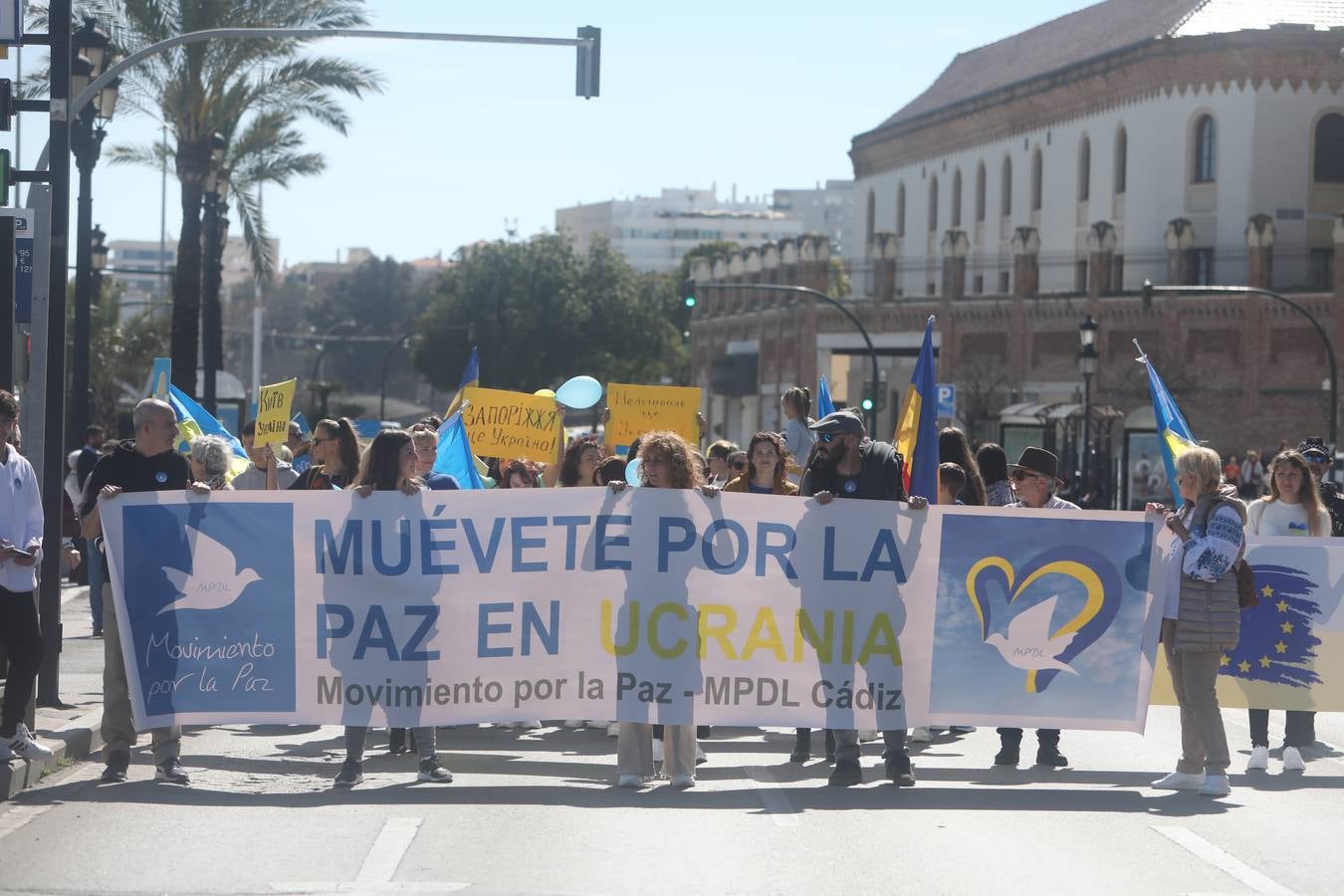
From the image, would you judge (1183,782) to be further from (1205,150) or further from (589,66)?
(1205,150)

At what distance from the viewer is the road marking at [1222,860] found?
7.86m

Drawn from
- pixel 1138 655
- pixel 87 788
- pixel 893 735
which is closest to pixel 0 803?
pixel 87 788

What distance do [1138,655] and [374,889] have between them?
5127 millimetres

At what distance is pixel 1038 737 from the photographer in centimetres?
1130

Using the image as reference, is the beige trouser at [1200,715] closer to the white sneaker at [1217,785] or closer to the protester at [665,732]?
the white sneaker at [1217,785]

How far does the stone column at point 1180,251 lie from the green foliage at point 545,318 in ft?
134

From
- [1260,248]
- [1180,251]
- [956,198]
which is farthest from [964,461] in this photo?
[956,198]

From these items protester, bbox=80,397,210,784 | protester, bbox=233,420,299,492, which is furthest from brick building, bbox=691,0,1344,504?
protester, bbox=80,397,210,784

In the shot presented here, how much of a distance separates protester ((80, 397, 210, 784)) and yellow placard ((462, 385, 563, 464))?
6.91 meters

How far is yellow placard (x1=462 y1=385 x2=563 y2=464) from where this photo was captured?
57.6ft

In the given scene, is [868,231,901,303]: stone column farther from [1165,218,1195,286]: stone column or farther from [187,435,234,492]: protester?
[187,435,234,492]: protester

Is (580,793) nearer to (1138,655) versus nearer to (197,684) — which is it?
(197,684)

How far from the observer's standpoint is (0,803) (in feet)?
30.6

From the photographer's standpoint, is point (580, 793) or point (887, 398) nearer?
point (580, 793)
